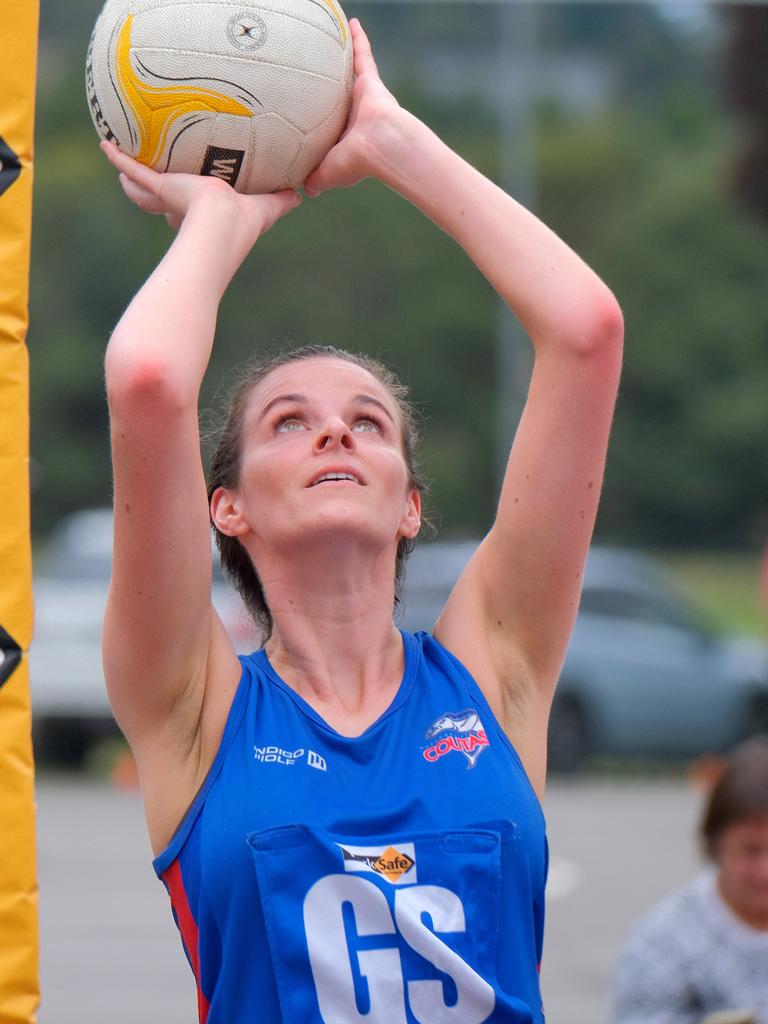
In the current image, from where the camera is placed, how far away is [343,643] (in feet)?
8.89

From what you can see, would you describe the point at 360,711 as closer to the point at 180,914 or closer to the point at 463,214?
the point at 180,914

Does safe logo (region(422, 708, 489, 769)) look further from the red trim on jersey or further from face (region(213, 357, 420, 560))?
the red trim on jersey

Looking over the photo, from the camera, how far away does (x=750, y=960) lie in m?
4.24

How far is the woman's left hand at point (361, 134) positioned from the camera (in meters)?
2.82

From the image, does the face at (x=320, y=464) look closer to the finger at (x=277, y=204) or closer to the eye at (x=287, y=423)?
the eye at (x=287, y=423)

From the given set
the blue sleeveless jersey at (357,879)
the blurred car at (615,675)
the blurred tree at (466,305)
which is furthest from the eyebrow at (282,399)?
the blurred tree at (466,305)

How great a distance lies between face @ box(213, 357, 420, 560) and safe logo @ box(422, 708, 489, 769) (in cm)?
30

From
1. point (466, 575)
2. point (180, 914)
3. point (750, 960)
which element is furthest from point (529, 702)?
point (750, 960)

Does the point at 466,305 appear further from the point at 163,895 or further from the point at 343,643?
the point at 343,643

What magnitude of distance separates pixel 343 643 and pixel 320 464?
29cm

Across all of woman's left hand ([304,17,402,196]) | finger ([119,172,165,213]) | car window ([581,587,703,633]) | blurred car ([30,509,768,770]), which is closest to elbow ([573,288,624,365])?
woman's left hand ([304,17,402,196])

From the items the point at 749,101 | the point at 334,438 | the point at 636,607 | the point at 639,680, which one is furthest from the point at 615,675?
the point at 749,101

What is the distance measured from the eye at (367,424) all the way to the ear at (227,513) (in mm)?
228

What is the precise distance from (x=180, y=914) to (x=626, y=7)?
73.5 m
